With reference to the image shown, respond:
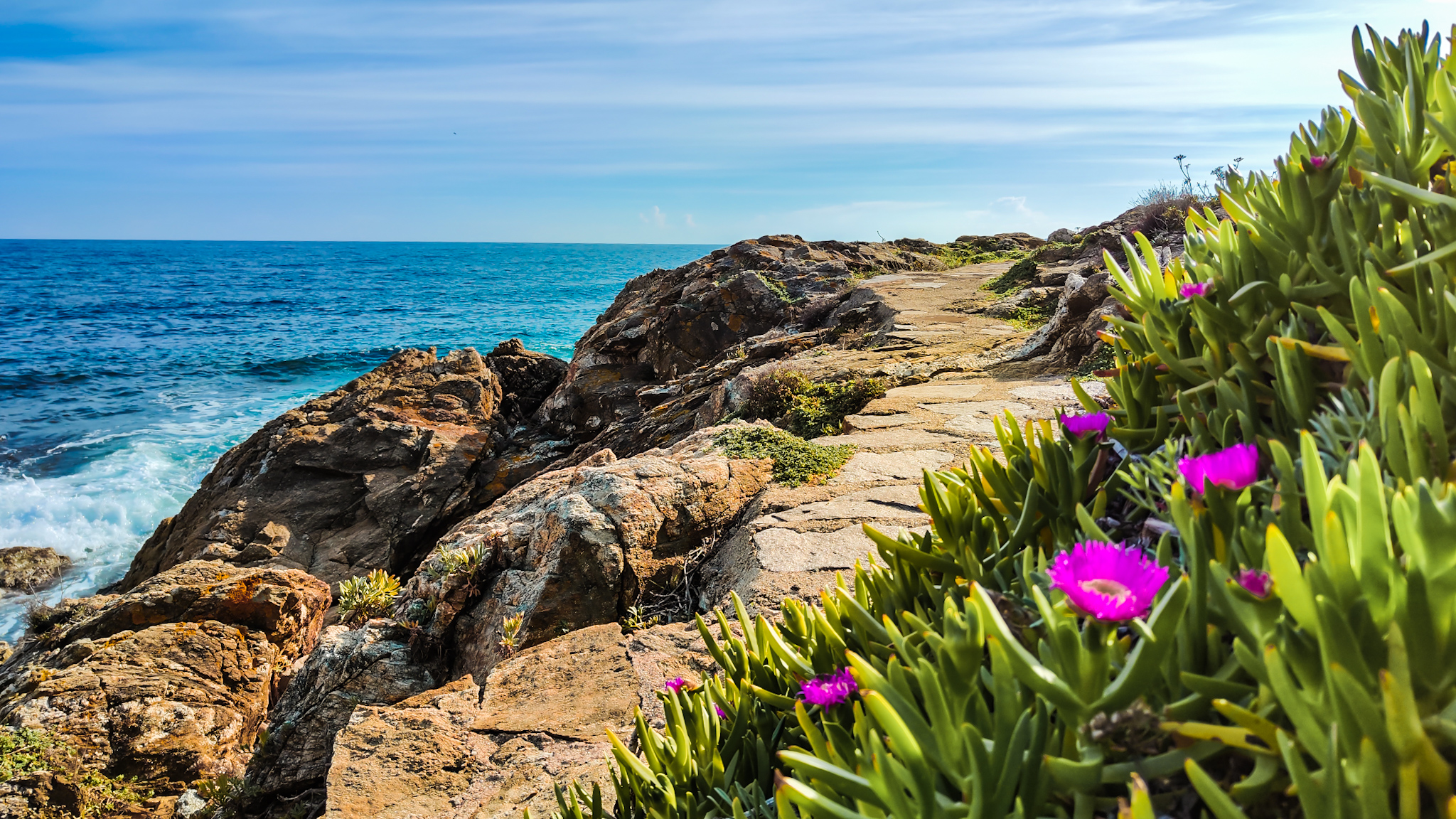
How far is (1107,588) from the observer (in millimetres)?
775

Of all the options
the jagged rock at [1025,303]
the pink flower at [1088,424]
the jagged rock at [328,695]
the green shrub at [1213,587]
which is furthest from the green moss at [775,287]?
the pink flower at [1088,424]

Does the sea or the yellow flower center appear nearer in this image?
the yellow flower center

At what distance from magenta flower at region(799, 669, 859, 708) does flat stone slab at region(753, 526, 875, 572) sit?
1.52 meters

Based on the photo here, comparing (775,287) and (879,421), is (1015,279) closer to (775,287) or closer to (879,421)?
(775,287)

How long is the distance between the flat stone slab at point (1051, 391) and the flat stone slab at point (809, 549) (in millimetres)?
2251

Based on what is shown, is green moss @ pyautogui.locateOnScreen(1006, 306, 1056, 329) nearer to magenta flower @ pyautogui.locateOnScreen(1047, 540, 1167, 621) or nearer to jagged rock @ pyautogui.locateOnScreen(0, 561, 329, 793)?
jagged rock @ pyautogui.locateOnScreen(0, 561, 329, 793)

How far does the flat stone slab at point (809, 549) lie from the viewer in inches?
109

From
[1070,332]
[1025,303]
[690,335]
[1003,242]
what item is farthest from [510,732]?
[1003,242]

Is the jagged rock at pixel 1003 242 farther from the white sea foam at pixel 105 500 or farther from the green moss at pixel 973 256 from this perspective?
the white sea foam at pixel 105 500

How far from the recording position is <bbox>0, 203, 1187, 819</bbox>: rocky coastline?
230 centimetres

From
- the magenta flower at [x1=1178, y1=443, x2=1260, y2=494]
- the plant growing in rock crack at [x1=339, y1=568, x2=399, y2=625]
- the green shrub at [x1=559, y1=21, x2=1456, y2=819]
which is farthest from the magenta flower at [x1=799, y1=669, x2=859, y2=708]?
the plant growing in rock crack at [x1=339, y1=568, x2=399, y2=625]

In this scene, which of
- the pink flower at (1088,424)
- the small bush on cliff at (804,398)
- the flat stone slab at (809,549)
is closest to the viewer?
the pink flower at (1088,424)

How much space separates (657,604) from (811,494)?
2.85ft

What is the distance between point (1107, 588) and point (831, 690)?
0.50 meters
